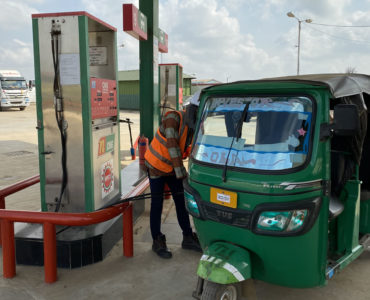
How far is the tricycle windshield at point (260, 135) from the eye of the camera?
2711mm

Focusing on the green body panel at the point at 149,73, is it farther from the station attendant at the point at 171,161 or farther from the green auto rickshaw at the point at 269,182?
the green auto rickshaw at the point at 269,182

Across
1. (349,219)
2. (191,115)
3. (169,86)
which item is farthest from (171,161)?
(169,86)

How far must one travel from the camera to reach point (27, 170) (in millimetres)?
9055

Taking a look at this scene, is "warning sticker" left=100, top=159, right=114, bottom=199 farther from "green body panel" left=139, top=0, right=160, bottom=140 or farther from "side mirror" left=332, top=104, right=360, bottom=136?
"green body panel" left=139, top=0, right=160, bottom=140

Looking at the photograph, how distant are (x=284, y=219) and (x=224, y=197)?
46cm

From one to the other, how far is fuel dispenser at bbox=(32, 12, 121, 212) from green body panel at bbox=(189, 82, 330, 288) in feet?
6.08

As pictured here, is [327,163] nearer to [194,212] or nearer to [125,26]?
[194,212]

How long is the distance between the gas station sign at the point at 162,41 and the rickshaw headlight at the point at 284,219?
245 inches

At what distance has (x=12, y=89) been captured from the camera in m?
27.2

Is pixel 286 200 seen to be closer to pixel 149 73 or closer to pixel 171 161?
pixel 171 161

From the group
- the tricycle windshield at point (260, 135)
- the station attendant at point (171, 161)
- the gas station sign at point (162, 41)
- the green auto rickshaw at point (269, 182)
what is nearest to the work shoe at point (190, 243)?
the station attendant at point (171, 161)

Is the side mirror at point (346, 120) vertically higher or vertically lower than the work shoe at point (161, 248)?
higher

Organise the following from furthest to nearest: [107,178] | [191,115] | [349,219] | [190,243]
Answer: [107,178] < [190,243] < [191,115] < [349,219]

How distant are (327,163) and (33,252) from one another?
3005mm
